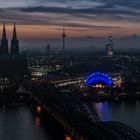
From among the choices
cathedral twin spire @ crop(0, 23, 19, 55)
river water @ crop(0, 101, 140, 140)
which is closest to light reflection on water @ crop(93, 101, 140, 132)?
river water @ crop(0, 101, 140, 140)

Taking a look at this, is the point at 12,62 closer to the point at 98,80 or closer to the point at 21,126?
the point at 98,80

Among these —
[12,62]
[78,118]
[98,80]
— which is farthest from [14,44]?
[78,118]

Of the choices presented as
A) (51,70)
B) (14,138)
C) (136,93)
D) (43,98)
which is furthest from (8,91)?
(51,70)

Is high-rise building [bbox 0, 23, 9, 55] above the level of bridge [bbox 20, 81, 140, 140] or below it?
above

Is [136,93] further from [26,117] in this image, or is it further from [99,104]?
[26,117]

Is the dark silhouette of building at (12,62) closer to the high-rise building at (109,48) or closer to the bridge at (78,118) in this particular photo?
the bridge at (78,118)

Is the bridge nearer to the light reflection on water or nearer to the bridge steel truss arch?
the light reflection on water
